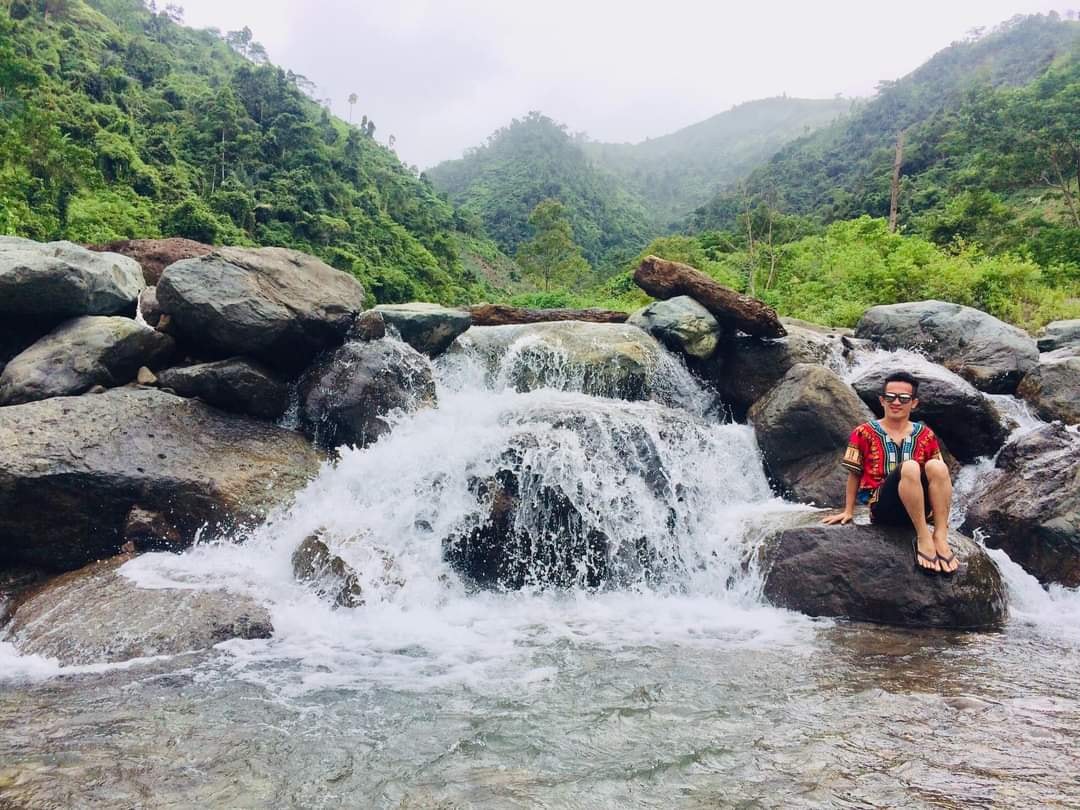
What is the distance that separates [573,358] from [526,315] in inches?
118

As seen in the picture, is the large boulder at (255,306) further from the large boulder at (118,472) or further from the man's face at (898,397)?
the man's face at (898,397)

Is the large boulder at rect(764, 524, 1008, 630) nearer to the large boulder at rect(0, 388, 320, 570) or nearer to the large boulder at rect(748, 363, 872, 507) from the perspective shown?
the large boulder at rect(748, 363, 872, 507)

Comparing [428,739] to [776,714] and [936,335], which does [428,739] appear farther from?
[936,335]

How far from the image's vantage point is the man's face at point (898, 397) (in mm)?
5367

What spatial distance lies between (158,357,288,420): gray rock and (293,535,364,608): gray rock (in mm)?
2606

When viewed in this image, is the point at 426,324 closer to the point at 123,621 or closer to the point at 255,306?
the point at 255,306

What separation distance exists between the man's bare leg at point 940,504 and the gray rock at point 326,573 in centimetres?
498

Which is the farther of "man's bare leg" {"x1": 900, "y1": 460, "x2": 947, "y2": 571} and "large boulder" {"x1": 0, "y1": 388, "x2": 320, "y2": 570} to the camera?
"large boulder" {"x1": 0, "y1": 388, "x2": 320, "y2": 570}

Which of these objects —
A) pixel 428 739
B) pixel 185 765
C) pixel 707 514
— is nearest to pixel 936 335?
pixel 707 514

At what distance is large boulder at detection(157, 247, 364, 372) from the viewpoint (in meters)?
8.09

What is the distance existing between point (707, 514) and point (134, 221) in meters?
30.8

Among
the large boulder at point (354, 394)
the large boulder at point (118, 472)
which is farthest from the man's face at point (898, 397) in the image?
the large boulder at point (118, 472)

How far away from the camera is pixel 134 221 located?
29.5 m

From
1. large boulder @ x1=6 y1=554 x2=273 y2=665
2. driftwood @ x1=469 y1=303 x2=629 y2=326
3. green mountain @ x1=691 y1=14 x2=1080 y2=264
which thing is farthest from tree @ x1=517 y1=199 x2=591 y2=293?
large boulder @ x1=6 y1=554 x2=273 y2=665
